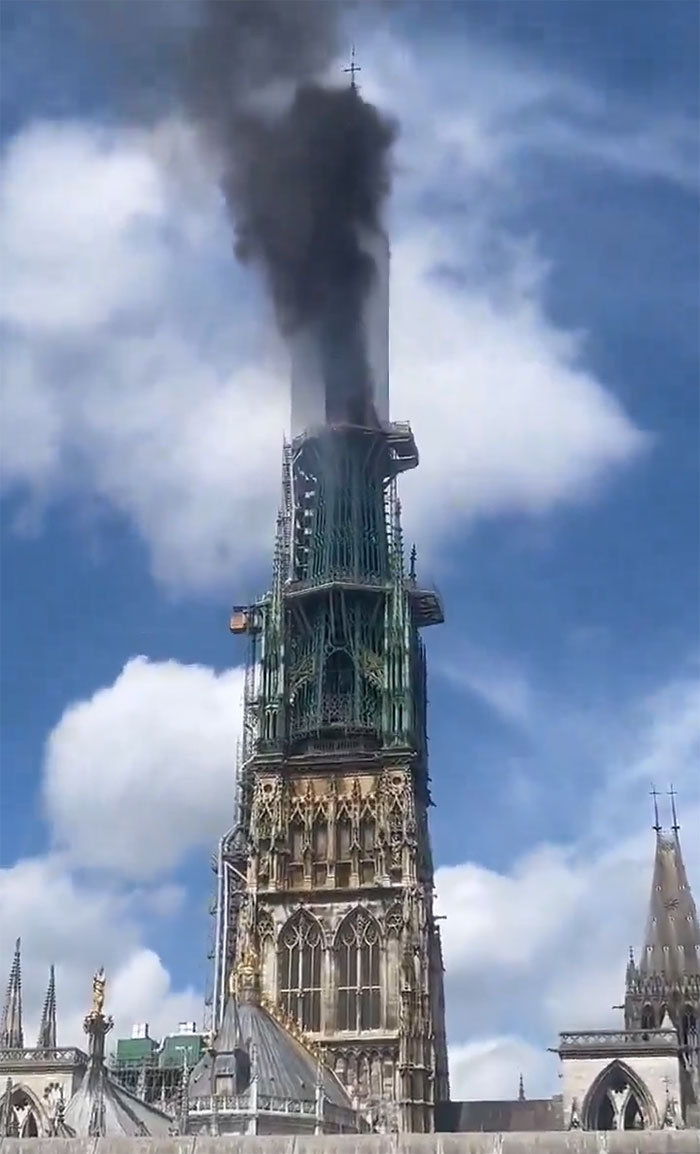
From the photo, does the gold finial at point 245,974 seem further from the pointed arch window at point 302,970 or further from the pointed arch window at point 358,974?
the pointed arch window at point 358,974

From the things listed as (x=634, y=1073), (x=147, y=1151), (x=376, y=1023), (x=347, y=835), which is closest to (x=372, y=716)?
(x=347, y=835)

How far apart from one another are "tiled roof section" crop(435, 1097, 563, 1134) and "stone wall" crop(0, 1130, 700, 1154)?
33717 mm

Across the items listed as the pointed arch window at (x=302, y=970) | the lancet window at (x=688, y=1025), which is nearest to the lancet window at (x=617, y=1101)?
the pointed arch window at (x=302, y=970)

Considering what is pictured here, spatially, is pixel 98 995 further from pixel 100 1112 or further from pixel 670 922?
pixel 670 922

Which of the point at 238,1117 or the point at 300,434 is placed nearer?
the point at 238,1117

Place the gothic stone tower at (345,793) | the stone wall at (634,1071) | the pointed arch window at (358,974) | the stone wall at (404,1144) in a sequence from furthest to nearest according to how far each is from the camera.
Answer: the pointed arch window at (358,974)
the gothic stone tower at (345,793)
the stone wall at (634,1071)
the stone wall at (404,1144)

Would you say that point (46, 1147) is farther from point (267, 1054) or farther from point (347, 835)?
point (347, 835)

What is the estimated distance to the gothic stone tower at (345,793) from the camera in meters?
81.6

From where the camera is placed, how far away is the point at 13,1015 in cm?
8750

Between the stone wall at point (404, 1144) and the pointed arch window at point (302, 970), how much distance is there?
3240 centimetres

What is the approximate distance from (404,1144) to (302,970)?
36.0 m

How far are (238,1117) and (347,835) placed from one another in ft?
74.5

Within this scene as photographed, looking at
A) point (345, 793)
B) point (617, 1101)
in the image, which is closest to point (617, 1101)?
point (617, 1101)

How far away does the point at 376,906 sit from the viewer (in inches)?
3307
